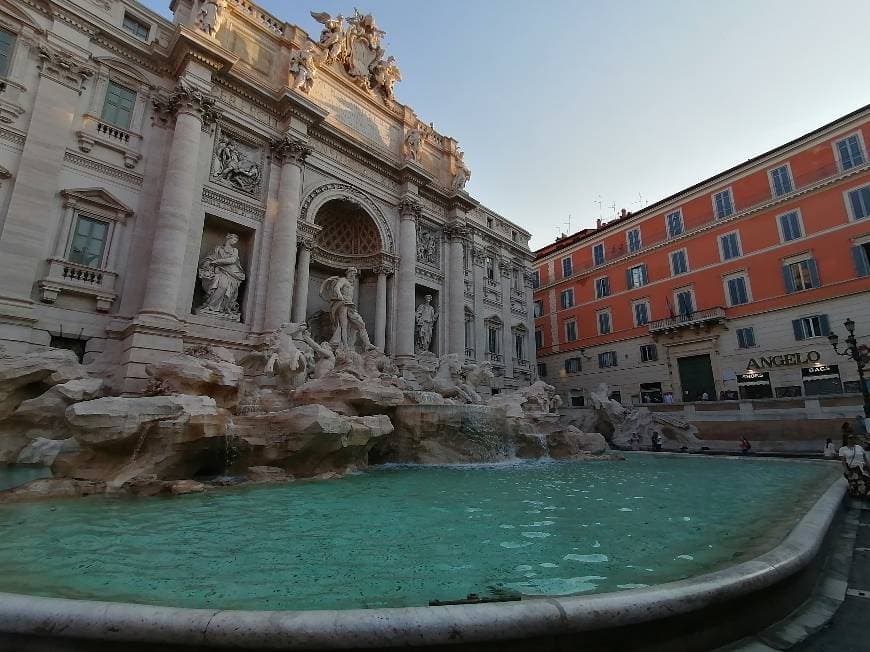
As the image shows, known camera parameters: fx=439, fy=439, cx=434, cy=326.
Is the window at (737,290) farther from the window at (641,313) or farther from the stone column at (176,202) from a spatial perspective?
the stone column at (176,202)

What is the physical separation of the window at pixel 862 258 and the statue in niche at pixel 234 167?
81.2 feet

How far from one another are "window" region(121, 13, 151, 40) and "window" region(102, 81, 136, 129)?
7.18 feet

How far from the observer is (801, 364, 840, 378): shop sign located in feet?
61.0

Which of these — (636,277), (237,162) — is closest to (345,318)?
(237,162)

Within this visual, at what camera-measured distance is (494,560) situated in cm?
351

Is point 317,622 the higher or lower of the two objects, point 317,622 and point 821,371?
the lower

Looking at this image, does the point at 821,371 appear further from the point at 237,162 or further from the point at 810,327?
the point at 237,162

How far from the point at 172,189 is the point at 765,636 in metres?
15.6

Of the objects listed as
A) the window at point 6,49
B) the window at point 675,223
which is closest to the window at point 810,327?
the window at point 675,223

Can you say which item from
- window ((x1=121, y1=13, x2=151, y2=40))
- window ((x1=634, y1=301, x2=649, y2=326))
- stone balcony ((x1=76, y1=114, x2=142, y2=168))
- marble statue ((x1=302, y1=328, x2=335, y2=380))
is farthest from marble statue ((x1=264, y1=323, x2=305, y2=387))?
window ((x1=634, y1=301, x2=649, y2=326))

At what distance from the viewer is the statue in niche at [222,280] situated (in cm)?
1408

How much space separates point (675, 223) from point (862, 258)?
882cm

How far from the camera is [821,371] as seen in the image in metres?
19.0

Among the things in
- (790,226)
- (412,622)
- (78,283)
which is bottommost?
(412,622)
